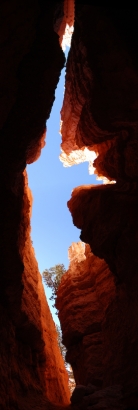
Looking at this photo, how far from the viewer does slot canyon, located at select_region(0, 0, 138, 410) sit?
1088cm

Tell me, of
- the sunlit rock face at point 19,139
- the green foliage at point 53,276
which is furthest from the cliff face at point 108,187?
the green foliage at point 53,276

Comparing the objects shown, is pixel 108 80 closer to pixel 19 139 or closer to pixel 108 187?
pixel 19 139

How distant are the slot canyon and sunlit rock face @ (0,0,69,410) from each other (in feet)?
0.11

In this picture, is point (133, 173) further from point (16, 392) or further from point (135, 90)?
point (16, 392)

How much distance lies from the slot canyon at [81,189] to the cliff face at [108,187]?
4 centimetres

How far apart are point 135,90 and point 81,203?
6.44 m

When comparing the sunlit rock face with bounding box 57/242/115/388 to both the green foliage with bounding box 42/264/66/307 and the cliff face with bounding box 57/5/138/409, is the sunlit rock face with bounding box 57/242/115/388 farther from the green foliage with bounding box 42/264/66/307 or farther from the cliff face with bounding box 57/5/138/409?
the green foliage with bounding box 42/264/66/307

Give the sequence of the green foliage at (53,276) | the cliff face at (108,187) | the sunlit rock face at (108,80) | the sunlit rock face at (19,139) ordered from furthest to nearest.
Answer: the green foliage at (53,276) → the cliff face at (108,187) → the sunlit rock face at (108,80) → the sunlit rock face at (19,139)

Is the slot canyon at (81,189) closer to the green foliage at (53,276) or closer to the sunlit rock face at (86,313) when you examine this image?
the sunlit rock face at (86,313)

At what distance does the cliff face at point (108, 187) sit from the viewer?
1220 centimetres

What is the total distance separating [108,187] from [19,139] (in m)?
5.59

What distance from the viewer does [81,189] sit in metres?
17.6

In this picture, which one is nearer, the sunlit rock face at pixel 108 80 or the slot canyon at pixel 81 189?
the slot canyon at pixel 81 189

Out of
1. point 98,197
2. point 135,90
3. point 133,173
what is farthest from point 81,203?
point 135,90
